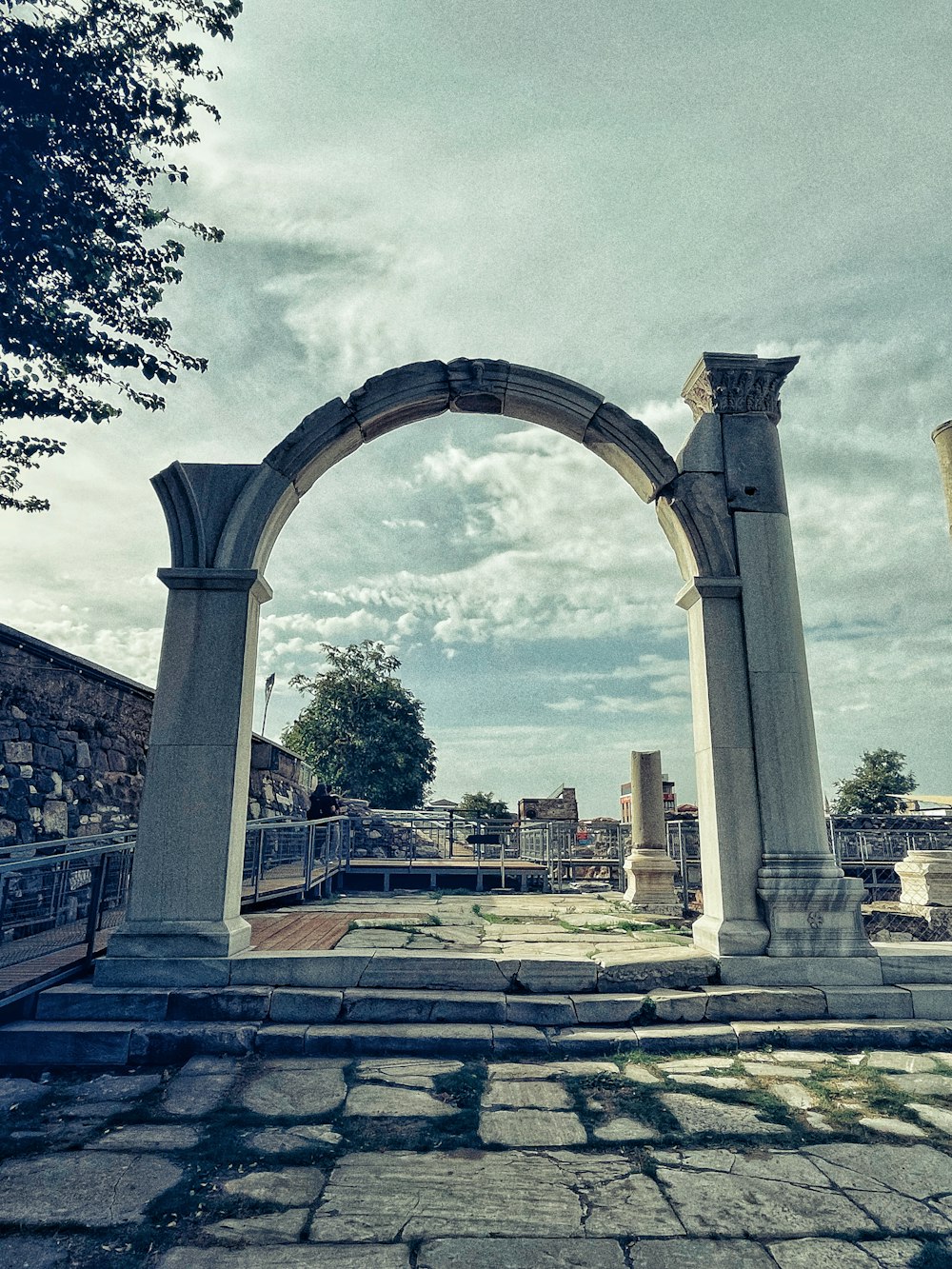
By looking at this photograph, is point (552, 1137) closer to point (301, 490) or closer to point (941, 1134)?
point (941, 1134)

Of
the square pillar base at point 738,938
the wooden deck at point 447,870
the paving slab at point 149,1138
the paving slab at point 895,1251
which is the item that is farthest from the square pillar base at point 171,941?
the wooden deck at point 447,870

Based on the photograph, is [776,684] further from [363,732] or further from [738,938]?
[363,732]

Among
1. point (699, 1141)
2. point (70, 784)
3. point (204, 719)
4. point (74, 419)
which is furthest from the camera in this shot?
point (74, 419)

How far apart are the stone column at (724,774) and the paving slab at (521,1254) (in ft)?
9.87

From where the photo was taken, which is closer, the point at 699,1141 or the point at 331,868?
the point at 699,1141

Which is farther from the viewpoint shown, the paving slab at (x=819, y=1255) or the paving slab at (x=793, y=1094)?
the paving slab at (x=793, y=1094)

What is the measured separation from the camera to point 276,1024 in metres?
4.39

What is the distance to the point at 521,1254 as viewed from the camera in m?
2.29

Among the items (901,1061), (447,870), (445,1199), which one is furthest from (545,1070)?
(447,870)

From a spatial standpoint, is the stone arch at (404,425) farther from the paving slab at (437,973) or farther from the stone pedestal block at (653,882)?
the stone pedestal block at (653,882)

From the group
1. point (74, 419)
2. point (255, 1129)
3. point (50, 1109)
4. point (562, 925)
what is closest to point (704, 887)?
point (562, 925)

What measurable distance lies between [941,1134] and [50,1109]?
405cm

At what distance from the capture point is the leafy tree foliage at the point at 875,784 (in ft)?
133

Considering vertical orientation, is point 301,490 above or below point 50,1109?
above
